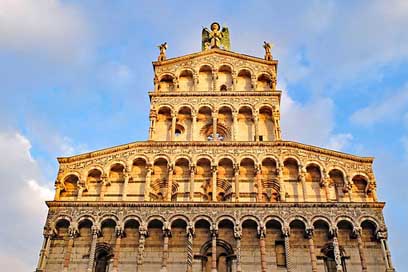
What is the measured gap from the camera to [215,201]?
2100 cm

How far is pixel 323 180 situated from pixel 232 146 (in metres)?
4.36

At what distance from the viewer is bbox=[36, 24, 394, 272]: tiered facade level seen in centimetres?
2031

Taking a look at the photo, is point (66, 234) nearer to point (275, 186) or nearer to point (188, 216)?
point (188, 216)

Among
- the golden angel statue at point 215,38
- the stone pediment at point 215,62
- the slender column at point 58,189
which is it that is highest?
the golden angel statue at point 215,38

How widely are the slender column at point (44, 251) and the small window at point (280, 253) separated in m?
9.35

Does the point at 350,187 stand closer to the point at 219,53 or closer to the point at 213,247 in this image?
the point at 213,247

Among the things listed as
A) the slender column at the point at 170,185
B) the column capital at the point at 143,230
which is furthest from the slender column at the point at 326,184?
the column capital at the point at 143,230

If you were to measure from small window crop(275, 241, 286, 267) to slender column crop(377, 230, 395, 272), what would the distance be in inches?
153

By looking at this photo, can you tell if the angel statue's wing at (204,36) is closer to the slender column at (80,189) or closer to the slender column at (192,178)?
the slender column at (192,178)

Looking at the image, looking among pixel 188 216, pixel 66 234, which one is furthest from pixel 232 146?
pixel 66 234

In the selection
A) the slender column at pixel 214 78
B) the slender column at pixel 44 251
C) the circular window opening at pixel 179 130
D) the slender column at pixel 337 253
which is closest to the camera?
the slender column at pixel 337 253

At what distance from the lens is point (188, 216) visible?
2070cm

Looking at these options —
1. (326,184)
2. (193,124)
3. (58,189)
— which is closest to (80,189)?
(58,189)

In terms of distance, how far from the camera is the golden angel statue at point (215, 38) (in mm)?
29938
